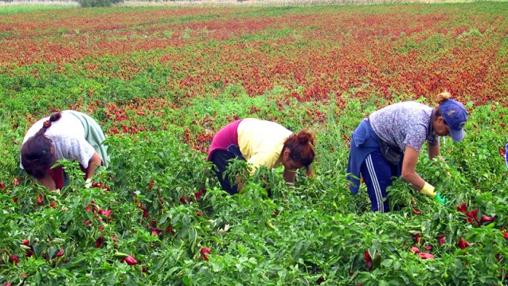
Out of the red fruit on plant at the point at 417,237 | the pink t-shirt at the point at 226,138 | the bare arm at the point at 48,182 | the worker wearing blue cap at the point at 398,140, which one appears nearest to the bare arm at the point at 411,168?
the worker wearing blue cap at the point at 398,140

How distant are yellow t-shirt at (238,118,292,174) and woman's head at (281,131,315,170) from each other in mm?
98

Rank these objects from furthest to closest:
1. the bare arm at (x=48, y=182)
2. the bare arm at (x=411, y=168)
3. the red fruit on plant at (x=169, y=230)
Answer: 1. the bare arm at (x=48, y=182)
2. the bare arm at (x=411, y=168)
3. the red fruit on plant at (x=169, y=230)

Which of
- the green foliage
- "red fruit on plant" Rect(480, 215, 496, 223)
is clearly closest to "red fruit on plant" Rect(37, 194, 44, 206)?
"red fruit on plant" Rect(480, 215, 496, 223)

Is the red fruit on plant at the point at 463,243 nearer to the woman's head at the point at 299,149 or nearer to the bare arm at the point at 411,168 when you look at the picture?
the bare arm at the point at 411,168

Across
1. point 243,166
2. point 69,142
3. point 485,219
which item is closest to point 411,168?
point 485,219

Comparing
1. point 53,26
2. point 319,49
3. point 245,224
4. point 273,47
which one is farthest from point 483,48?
point 53,26

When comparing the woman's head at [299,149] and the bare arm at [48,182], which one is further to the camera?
the bare arm at [48,182]

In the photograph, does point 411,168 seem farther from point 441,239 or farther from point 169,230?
point 169,230

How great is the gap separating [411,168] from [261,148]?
41.0 inches

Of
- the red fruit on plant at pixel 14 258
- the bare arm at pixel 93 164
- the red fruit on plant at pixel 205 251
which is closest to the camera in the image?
the red fruit on plant at pixel 205 251

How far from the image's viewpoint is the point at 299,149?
4617 millimetres

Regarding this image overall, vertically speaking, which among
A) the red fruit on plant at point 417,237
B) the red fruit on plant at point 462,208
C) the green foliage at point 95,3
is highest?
the red fruit on plant at point 462,208

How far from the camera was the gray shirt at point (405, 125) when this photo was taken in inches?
182

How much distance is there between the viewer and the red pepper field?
3375 mm
